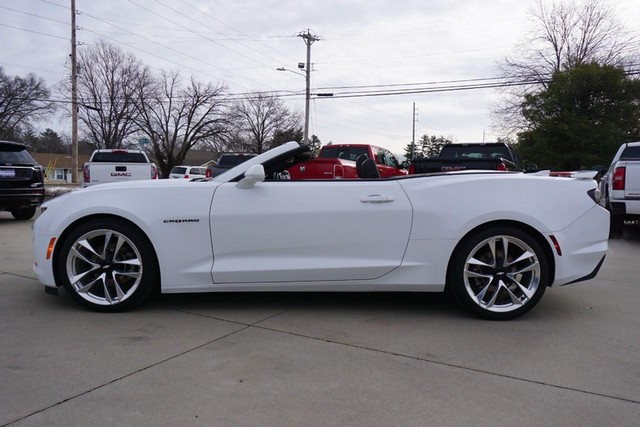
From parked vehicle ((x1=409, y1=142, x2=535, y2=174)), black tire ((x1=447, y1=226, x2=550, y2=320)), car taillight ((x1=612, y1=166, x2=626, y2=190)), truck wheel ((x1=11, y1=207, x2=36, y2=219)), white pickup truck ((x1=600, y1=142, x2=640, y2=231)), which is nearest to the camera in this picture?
black tire ((x1=447, y1=226, x2=550, y2=320))

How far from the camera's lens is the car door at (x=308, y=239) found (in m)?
4.15

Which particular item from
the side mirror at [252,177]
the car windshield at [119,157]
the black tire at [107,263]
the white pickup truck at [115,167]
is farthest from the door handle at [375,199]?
the car windshield at [119,157]

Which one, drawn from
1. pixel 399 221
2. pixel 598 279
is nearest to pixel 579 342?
pixel 399 221

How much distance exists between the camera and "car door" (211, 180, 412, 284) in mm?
4148

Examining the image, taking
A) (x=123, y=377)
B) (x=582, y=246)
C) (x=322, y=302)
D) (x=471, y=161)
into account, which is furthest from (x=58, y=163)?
(x=582, y=246)

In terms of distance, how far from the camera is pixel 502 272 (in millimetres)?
4137

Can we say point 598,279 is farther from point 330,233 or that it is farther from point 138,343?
point 138,343

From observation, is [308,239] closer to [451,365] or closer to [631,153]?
[451,365]

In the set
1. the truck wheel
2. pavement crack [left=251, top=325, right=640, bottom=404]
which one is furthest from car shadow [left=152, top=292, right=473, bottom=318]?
the truck wheel

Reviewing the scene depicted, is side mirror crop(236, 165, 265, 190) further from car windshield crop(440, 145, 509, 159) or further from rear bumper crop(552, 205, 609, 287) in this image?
car windshield crop(440, 145, 509, 159)

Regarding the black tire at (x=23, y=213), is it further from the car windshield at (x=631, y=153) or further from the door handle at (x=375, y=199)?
the car windshield at (x=631, y=153)

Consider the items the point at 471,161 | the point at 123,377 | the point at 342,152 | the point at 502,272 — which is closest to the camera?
the point at 123,377

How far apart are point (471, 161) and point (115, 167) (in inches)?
380

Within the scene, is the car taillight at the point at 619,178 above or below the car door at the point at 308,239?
above
